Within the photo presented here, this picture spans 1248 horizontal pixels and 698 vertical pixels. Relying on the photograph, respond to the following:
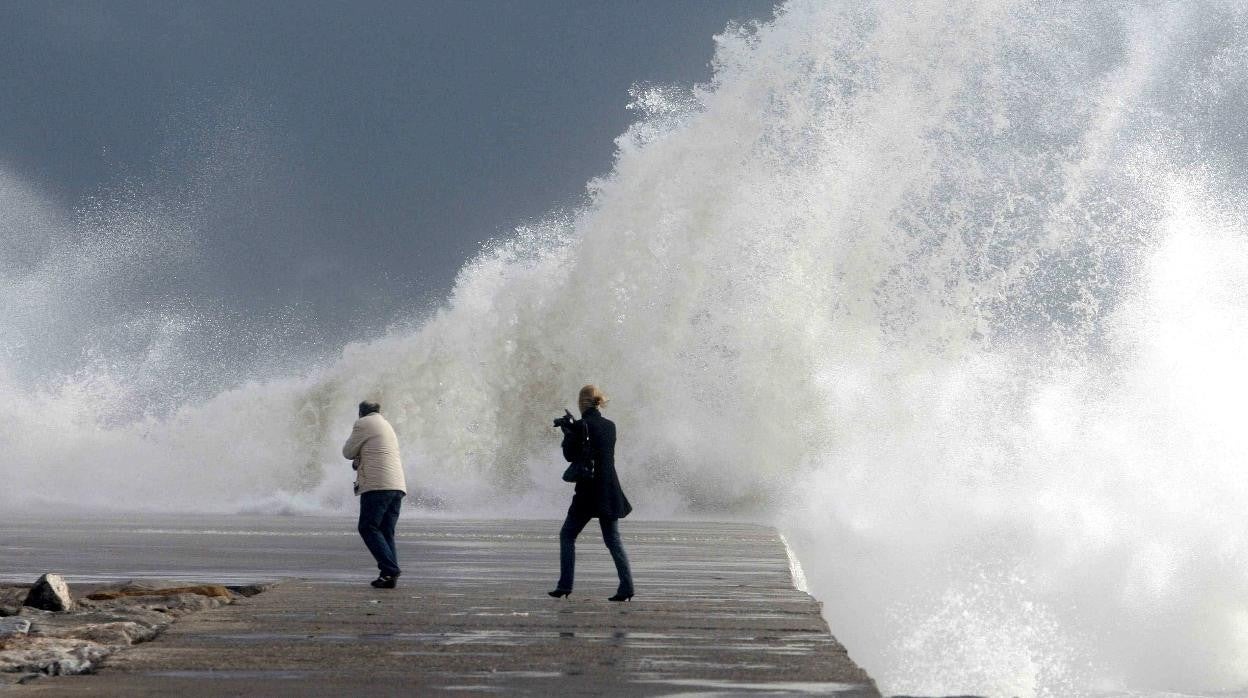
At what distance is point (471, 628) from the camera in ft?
37.7

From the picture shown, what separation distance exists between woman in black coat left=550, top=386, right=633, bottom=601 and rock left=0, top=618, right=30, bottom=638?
408cm

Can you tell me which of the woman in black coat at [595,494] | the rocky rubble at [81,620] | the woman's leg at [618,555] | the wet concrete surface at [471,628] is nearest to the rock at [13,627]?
the rocky rubble at [81,620]

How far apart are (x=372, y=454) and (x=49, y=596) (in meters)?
3.23

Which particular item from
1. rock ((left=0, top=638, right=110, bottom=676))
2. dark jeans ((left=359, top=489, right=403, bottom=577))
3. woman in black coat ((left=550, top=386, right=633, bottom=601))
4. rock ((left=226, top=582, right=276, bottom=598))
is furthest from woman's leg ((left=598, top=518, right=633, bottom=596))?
rock ((left=0, top=638, right=110, bottom=676))

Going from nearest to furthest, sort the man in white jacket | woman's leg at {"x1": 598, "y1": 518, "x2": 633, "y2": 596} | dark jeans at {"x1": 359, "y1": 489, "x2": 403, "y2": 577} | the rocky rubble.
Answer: the rocky rubble
woman's leg at {"x1": 598, "y1": 518, "x2": 633, "y2": 596}
dark jeans at {"x1": 359, "y1": 489, "x2": 403, "y2": 577}
the man in white jacket

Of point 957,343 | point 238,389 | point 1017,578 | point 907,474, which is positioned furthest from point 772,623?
point 238,389

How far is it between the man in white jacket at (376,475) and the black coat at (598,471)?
2.05 m

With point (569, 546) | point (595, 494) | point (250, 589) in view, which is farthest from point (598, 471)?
point (250, 589)

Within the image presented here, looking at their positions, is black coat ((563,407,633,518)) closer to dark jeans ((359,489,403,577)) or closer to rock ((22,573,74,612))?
dark jeans ((359,489,403,577))

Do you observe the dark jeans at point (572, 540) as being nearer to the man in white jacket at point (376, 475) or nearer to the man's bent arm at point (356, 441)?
the man in white jacket at point (376, 475)

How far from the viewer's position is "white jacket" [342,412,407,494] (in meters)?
15.2

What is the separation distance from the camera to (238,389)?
50406mm

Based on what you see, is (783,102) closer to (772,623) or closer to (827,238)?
(827,238)

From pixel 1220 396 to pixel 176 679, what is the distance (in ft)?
96.1
